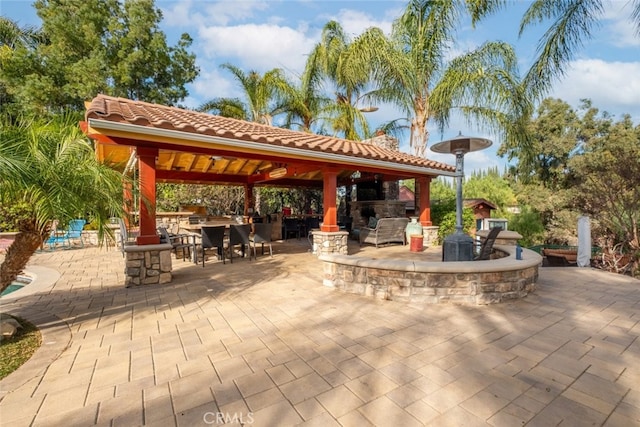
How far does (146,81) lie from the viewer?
17281 mm

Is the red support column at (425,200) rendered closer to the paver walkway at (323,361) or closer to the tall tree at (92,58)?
the paver walkway at (323,361)

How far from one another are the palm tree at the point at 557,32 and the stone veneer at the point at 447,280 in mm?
5011

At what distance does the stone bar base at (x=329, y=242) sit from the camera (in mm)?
7609

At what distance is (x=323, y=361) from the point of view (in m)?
2.56

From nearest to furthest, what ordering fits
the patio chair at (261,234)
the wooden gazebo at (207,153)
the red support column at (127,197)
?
the red support column at (127,197), the wooden gazebo at (207,153), the patio chair at (261,234)

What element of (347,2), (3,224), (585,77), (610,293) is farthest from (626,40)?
(3,224)

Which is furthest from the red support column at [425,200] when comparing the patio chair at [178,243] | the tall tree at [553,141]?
the tall tree at [553,141]

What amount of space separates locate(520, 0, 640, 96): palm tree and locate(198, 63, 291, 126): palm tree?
9.03 meters

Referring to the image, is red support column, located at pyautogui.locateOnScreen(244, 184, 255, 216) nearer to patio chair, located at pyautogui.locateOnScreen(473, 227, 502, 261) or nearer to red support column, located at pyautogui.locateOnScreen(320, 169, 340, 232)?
red support column, located at pyautogui.locateOnScreen(320, 169, 340, 232)

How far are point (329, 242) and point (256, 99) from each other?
28.7 ft

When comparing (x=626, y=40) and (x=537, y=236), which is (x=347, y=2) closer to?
(x=626, y=40)

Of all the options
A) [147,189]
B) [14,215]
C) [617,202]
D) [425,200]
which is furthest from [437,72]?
[14,215]

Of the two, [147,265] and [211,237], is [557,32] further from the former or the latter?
[147,265]

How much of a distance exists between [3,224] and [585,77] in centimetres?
1207
